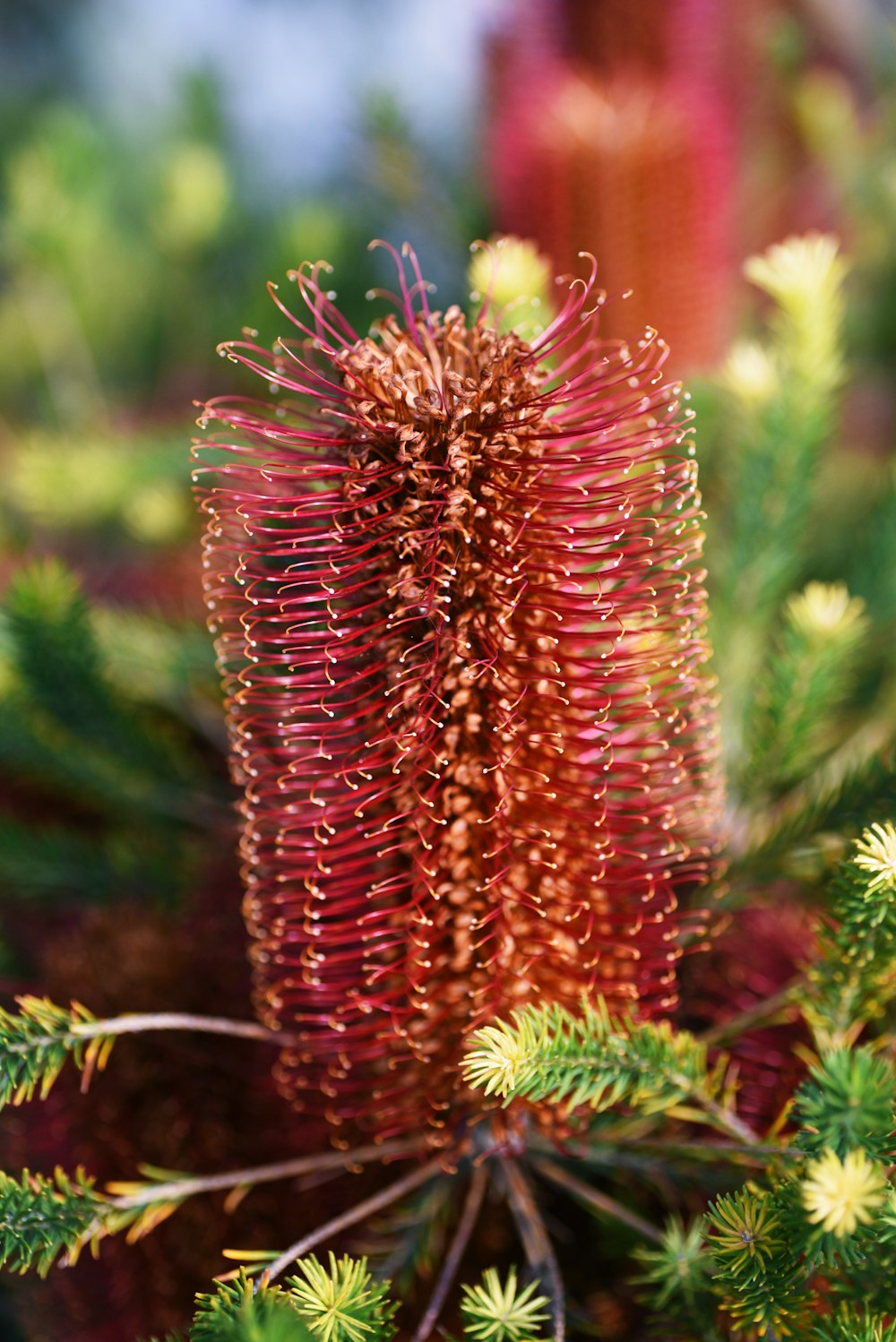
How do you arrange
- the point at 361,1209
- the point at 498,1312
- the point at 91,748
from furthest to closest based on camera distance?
the point at 91,748
the point at 361,1209
the point at 498,1312

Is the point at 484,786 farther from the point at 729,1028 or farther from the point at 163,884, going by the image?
the point at 163,884

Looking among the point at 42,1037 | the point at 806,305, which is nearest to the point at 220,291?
the point at 806,305

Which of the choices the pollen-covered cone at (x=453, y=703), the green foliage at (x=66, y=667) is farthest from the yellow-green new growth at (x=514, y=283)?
the green foliage at (x=66, y=667)

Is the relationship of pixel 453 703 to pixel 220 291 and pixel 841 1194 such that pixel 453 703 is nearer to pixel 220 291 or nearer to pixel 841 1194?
pixel 841 1194

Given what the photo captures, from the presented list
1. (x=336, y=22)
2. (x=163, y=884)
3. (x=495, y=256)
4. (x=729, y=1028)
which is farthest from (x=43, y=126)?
(x=729, y=1028)

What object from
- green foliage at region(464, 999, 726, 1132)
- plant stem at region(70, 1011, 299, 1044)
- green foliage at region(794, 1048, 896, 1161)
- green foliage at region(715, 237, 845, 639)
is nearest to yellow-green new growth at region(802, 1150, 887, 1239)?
green foliage at region(794, 1048, 896, 1161)

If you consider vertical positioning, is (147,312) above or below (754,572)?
above
